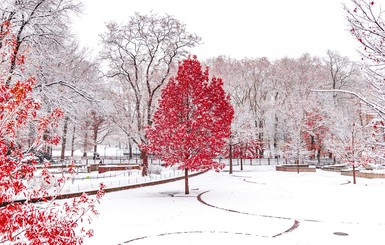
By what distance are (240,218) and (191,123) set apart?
7147 millimetres

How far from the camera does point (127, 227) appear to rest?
11102mm

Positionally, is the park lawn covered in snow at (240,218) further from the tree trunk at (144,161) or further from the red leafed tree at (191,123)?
the tree trunk at (144,161)

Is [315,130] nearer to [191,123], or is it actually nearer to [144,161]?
[144,161]

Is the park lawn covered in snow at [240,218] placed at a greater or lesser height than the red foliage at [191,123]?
lesser

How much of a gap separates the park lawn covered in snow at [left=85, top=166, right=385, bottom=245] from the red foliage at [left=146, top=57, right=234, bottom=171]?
8.73ft

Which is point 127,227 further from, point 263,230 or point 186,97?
point 186,97

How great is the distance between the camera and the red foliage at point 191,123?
57.3 feet

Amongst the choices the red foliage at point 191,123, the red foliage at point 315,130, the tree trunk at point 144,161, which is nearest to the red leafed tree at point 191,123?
the red foliage at point 191,123

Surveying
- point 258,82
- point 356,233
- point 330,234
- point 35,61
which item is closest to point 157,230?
point 330,234

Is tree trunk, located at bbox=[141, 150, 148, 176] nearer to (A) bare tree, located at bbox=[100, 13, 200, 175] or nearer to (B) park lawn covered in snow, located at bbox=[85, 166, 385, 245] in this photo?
(A) bare tree, located at bbox=[100, 13, 200, 175]

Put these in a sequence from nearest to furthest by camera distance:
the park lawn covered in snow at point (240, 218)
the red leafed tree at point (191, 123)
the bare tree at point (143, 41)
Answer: the park lawn covered in snow at point (240, 218), the red leafed tree at point (191, 123), the bare tree at point (143, 41)

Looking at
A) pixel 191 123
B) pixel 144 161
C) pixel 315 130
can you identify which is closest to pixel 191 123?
pixel 191 123

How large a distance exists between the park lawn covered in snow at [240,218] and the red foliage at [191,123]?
266 cm

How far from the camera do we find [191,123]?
17750 mm
